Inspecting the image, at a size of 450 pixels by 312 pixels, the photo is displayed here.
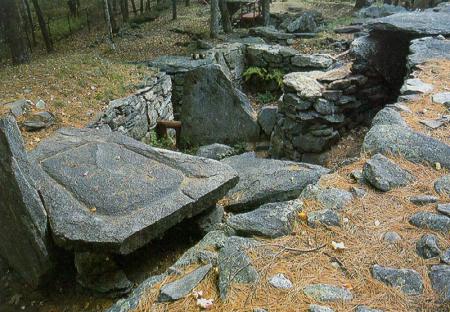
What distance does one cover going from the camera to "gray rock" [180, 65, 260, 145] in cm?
811

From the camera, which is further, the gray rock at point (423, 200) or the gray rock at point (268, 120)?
the gray rock at point (268, 120)

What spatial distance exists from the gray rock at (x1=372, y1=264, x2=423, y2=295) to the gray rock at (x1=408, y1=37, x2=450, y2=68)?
4314 mm

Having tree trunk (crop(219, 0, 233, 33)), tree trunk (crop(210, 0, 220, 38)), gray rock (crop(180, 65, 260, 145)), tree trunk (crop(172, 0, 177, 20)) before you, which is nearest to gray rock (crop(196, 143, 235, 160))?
gray rock (crop(180, 65, 260, 145))

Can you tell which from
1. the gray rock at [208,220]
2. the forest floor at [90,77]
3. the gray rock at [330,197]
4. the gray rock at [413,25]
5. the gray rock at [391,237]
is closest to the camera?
the gray rock at [391,237]

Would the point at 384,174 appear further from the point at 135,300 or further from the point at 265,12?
the point at 265,12

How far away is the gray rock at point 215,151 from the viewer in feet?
24.4

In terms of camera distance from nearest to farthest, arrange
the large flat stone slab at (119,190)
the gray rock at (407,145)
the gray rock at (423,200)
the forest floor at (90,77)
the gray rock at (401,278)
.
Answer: the gray rock at (401,278), the gray rock at (423,200), the large flat stone slab at (119,190), the gray rock at (407,145), the forest floor at (90,77)

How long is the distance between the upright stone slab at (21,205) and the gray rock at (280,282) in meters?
2.18

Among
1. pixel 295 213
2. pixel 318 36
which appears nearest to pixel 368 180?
pixel 295 213

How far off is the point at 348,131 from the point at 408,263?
483 cm

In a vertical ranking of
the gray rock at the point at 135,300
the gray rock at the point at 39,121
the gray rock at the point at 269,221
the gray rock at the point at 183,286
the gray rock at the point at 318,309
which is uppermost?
the gray rock at the point at 318,309

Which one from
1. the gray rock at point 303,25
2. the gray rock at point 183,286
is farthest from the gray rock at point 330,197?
the gray rock at point 303,25

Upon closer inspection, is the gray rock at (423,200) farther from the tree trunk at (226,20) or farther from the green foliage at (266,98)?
the tree trunk at (226,20)

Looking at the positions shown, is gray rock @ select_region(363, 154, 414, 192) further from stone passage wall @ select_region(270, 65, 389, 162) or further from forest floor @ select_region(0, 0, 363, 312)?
stone passage wall @ select_region(270, 65, 389, 162)
